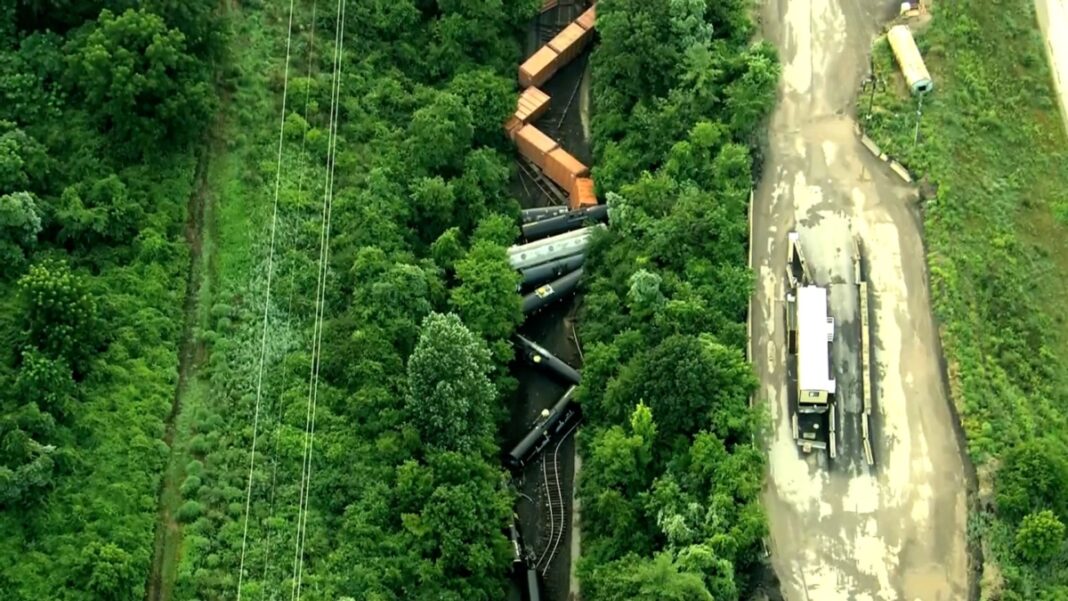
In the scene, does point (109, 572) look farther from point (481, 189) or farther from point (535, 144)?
point (535, 144)

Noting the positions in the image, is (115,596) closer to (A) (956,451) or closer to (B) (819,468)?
(B) (819,468)

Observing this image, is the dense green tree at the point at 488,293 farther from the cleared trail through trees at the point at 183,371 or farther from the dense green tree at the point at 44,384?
the dense green tree at the point at 44,384

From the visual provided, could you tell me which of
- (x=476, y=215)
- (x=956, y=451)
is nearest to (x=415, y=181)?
(x=476, y=215)

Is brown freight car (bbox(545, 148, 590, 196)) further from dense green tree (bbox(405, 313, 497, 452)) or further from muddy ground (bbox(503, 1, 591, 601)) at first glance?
dense green tree (bbox(405, 313, 497, 452))

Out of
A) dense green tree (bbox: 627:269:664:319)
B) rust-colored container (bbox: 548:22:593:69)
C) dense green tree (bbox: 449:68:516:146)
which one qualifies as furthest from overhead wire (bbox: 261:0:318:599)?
dense green tree (bbox: 627:269:664:319)

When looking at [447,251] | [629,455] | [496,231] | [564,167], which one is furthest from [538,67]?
[629,455]

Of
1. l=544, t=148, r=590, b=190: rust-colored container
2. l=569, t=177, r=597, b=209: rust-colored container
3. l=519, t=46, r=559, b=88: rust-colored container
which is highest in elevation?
l=519, t=46, r=559, b=88: rust-colored container
